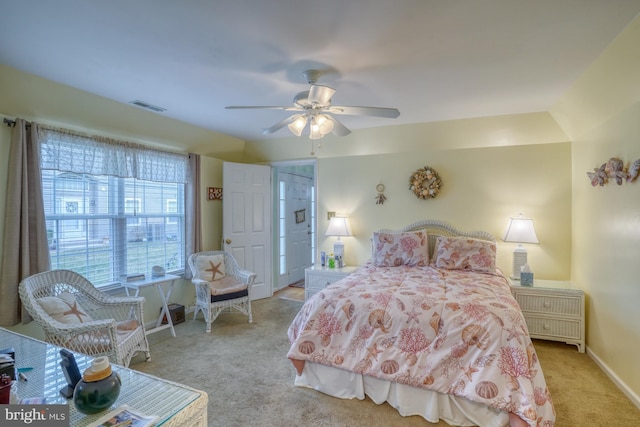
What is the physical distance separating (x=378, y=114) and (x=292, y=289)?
3.81m

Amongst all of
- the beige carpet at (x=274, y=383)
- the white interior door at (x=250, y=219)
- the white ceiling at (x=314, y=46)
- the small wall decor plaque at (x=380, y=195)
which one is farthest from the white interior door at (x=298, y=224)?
the white ceiling at (x=314, y=46)

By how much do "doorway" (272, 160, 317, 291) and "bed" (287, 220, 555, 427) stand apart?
259 cm

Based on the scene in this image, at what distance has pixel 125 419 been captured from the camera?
105cm

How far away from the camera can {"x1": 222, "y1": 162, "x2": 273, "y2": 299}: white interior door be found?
4520mm

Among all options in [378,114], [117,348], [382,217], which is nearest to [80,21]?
[378,114]

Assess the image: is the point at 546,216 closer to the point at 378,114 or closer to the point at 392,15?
the point at 378,114

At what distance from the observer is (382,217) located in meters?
4.35

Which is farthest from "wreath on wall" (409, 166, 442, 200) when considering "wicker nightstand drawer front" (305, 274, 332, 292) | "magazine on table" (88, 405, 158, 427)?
"magazine on table" (88, 405, 158, 427)

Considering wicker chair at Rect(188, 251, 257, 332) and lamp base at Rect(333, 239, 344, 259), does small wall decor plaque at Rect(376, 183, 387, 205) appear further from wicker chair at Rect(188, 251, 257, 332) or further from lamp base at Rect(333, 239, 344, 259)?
wicker chair at Rect(188, 251, 257, 332)

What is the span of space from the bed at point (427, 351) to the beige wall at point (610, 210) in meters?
0.90

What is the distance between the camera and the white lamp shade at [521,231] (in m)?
3.41

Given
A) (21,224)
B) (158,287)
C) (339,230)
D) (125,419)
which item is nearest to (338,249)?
(339,230)

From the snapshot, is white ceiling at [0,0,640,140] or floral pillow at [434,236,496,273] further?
floral pillow at [434,236,496,273]

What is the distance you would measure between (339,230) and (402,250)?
965 mm
